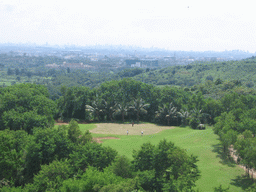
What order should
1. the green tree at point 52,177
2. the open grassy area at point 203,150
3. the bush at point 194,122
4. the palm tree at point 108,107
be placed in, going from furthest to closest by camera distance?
the palm tree at point 108,107 → the bush at point 194,122 → the open grassy area at point 203,150 → the green tree at point 52,177

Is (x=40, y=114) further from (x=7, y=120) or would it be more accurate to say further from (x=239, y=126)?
(x=239, y=126)

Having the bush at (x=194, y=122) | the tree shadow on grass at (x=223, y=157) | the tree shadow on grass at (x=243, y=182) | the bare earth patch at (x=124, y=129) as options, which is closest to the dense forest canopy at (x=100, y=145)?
the bush at (x=194, y=122)

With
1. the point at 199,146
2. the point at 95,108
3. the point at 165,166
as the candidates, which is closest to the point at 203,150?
the point at 199,146

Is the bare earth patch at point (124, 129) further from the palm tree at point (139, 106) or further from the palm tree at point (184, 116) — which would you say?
the palm tree at point (184, 116)

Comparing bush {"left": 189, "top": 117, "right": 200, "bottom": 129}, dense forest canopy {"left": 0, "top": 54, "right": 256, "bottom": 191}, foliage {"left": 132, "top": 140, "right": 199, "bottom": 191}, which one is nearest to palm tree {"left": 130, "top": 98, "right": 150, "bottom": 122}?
dense forest canopy {"left": 0, "top": 54, "right": 256, "bottom": 191}

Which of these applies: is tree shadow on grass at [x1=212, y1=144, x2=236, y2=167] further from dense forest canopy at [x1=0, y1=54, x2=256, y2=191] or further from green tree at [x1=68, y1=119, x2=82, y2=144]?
green tree at [x1=68, y1=119, x2=82, y2=144]

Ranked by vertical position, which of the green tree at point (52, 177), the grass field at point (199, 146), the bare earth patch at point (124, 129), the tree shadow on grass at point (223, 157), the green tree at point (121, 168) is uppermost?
the green tree at point (121, 168)

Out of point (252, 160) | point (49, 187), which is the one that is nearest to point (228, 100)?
point (252, 160)
